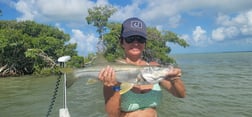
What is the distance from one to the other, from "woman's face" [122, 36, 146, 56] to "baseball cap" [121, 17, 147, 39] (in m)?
0.05

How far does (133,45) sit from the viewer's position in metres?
3.85

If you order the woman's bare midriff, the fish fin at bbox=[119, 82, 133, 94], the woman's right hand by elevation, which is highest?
the woman's right hand

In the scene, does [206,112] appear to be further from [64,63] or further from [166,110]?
[64,63]

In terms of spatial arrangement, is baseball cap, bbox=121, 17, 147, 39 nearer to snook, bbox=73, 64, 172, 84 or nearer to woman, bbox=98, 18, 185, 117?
woman, bbox=98, 18, 185, 117

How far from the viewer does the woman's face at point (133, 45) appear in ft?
12.5

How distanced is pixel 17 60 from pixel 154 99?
118ft

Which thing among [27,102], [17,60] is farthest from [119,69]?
[17,60]

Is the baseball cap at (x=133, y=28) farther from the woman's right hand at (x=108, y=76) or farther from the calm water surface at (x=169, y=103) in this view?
the calm water surface at (x=169, y=103)

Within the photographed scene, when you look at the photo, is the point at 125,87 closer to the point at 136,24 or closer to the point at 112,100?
the point at 112,100

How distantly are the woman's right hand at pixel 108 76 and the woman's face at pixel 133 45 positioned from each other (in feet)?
1.60

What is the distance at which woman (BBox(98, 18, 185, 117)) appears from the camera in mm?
3742

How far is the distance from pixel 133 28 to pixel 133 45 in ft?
0.70

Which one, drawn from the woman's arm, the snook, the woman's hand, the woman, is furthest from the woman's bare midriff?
the woman's hand

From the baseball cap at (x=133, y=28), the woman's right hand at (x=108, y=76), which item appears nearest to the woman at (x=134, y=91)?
the baseball cap at (x=133, y=28)
